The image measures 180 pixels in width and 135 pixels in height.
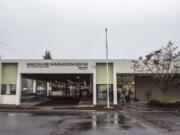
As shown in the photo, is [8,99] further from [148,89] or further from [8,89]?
[148,89]

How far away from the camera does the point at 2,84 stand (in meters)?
39.4

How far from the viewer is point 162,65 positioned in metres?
37.2

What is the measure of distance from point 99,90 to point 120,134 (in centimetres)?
2399

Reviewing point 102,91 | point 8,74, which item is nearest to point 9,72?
point 8,74

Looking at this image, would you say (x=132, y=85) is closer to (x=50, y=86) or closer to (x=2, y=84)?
(x=2, y=84)

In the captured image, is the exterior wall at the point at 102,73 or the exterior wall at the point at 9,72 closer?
the exterior wall at the point at 102,73

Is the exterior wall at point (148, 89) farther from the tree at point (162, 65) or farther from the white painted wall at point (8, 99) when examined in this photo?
the white painted wall at point (8, 99)

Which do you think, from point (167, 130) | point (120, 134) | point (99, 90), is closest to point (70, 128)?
point (120, 134)

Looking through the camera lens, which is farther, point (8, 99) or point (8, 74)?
point (8, 74)

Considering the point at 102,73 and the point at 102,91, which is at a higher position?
the point at 102,73

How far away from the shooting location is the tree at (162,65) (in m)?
36.9

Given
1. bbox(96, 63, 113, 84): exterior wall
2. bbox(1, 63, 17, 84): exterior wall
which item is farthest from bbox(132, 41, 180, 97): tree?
bbox(1, 63, 17, 84): exterior wall

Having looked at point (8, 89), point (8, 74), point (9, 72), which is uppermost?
point (9, 72)

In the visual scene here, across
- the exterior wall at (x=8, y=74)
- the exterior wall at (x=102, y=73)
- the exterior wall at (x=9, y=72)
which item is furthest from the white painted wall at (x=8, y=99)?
the exterior wall at (x=102, y=73)
